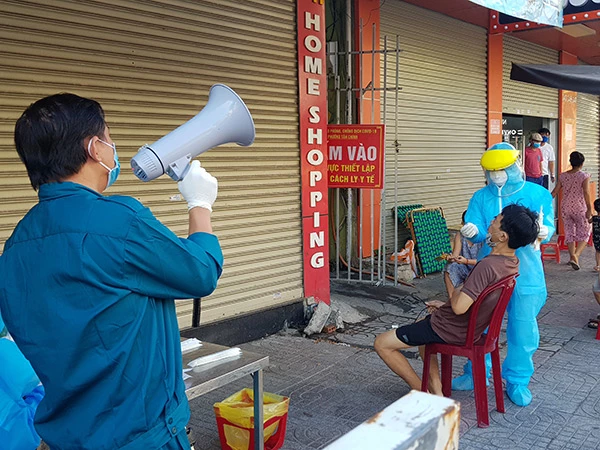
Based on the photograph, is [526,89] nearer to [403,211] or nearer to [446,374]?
[403,211]

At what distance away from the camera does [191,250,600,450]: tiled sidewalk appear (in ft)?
11.9

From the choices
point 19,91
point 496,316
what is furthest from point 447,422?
point 19,91

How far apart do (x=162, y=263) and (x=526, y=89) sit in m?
12.2

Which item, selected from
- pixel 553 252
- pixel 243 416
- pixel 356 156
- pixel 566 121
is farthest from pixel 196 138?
pixel 566 121

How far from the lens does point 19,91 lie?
3.87m

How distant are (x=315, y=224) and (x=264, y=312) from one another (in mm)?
1034

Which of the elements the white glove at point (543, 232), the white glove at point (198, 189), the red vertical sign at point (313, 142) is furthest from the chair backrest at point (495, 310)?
the red vertical sign at point (313, 142)

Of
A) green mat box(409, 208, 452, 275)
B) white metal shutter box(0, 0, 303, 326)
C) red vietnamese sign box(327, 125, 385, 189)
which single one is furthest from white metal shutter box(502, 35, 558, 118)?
white metal shutter box(0, 0, 303, 326)

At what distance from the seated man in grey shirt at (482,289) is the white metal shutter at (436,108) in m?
4.92

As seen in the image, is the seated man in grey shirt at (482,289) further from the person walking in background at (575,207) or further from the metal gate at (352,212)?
the person walking in background at (575,207)

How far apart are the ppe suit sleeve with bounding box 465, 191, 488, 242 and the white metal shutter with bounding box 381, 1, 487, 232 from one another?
164 inches

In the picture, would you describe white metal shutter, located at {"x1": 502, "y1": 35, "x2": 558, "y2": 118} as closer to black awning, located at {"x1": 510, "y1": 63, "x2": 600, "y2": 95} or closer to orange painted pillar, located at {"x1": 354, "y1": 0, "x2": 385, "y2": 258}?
orange painted pillar, located at {"x1": 354, "y1": 0, "x2": 385, "y2": 258}

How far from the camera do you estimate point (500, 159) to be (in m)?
4.25

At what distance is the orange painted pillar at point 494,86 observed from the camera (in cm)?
1077
